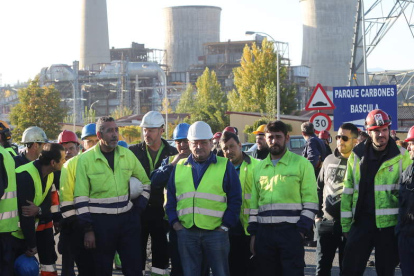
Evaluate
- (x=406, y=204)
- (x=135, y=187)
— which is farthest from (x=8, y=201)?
(x=406, y=204)

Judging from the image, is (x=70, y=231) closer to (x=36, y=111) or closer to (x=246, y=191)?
(x=246, y=191)

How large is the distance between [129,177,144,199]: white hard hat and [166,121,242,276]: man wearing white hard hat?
45 centimetres

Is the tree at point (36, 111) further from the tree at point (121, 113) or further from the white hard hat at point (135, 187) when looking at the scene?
the white hard hat at point (135, 187)

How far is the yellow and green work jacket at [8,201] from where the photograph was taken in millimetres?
6031

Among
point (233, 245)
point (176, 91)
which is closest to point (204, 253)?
point (233, 245)

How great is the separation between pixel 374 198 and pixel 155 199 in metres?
2.27

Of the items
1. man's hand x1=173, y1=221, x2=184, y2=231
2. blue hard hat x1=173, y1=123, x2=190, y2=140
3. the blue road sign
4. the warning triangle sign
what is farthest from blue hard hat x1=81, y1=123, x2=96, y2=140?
the warning triangle sign

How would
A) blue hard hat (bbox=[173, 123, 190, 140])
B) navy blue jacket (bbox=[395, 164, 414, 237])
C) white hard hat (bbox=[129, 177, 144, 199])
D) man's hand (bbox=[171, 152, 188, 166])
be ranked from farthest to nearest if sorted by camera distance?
blue hard hat (bbox=[173, 123, 190, 140]), man's hand (bbox=[171, 152, 188, 166]), white hard hat (bbox=[129, 177, 144, 199]), navy blue jacket (bbox=[395, 164, 414, 237])

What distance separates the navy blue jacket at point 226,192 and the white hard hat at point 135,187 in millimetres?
405

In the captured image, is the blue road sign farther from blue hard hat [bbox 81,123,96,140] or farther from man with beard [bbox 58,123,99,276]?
man with beard [bbox 58,123,99,276]

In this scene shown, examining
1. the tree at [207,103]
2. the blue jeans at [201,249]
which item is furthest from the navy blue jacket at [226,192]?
the tree at [207,103]

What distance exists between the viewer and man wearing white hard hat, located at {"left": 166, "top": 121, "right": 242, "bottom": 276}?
19.0 ft

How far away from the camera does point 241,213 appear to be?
6516mm

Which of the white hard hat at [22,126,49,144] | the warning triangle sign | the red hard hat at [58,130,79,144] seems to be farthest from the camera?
the warning triangle sign
